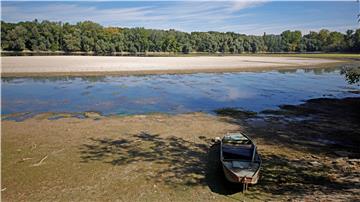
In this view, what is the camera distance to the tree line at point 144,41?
12219cm

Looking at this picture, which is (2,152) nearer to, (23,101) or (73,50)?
(23,101)

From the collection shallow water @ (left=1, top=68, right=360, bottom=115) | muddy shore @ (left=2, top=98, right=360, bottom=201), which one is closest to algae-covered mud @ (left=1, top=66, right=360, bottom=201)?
muddy shore @ (left=2, top=98, right=360, bottom=201)

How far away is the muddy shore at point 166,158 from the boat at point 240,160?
0.64 meters

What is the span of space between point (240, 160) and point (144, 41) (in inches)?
5352

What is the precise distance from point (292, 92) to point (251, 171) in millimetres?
24789

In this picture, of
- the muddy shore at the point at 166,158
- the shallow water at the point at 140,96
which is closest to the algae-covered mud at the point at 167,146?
the muddy shore at the point at 166,158

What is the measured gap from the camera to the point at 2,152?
13008 millimetres

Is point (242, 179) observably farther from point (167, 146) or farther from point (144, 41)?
point (144, 41)

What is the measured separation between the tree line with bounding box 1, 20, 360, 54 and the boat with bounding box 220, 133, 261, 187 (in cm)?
12226

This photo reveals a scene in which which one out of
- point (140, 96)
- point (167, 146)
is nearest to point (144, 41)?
point (140, 96)

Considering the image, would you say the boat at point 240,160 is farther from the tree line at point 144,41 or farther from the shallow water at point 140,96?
the tree line at point 144,41

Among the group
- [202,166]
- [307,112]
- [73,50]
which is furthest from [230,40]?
[202,166]

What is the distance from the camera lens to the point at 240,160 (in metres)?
10.2

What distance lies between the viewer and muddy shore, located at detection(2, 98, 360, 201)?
31.8ft
